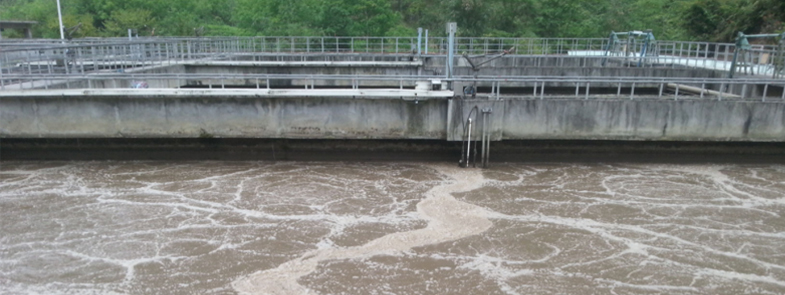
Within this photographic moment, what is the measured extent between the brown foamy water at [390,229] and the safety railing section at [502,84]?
202 centimetres

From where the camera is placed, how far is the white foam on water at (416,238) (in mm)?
7689

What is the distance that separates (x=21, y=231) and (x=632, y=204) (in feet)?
36.1

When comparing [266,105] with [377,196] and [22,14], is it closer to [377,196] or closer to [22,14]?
[377,196]

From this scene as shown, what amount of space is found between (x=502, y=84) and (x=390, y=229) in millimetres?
11887

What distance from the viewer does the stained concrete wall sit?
13523 millimetres

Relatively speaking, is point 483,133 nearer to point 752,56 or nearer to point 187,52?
point 752,56

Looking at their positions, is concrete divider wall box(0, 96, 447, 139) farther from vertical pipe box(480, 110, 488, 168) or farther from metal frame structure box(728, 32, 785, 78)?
metal frame structure box(728, 32, 785, 78)

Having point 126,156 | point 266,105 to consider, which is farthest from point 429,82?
point 126,156

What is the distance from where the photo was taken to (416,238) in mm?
9266

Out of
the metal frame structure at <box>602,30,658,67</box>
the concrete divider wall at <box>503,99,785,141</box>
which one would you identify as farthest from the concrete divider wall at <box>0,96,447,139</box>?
the metal frame structure at <box>602,30,658,67</box>

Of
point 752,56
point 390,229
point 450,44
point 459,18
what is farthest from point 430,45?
point 390,229

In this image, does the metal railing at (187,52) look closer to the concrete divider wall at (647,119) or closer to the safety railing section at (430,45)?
the safety railing section at (430,45)

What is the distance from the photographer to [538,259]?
27.8 feet

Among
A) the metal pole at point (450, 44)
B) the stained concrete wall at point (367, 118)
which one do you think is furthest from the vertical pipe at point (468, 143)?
the metal pole at point (450, 44)
